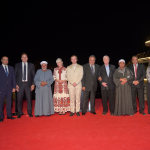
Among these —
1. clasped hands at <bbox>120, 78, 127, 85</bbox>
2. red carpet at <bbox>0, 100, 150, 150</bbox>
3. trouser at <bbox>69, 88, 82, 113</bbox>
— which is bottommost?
red carpet at <bbox>0, 100, 150, 150</bbox>

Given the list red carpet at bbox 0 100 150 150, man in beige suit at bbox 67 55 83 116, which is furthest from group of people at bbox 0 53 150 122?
red carpet at bbox 0 100 150 150

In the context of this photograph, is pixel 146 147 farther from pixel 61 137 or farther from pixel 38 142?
pixel 38 142

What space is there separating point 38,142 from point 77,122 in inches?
48.7

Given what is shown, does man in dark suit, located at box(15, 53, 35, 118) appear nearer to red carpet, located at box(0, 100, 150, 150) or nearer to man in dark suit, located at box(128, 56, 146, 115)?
red carpet, located at box(0, 100, 150, 150)

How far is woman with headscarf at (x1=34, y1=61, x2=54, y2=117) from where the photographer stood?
13.7 ft

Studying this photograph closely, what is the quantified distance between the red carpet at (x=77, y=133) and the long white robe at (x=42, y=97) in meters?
0.21

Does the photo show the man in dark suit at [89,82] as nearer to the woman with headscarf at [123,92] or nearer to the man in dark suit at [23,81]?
the woman with headscarf at [123,92]

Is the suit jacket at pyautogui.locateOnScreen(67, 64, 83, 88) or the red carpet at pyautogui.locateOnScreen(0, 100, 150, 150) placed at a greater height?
the suit jacket at pyautogui.locateOnScreen(67, 64, 83, 88)

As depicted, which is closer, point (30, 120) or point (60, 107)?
point (30, 120)

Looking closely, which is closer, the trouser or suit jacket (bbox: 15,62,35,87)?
suit jacket (bbox: 15,62,35,87)

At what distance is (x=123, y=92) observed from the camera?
4.18 meters

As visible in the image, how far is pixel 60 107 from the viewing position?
4328 millimetres

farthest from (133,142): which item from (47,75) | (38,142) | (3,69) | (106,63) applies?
(3,69)

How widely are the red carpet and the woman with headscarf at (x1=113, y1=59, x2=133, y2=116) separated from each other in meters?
0.22
